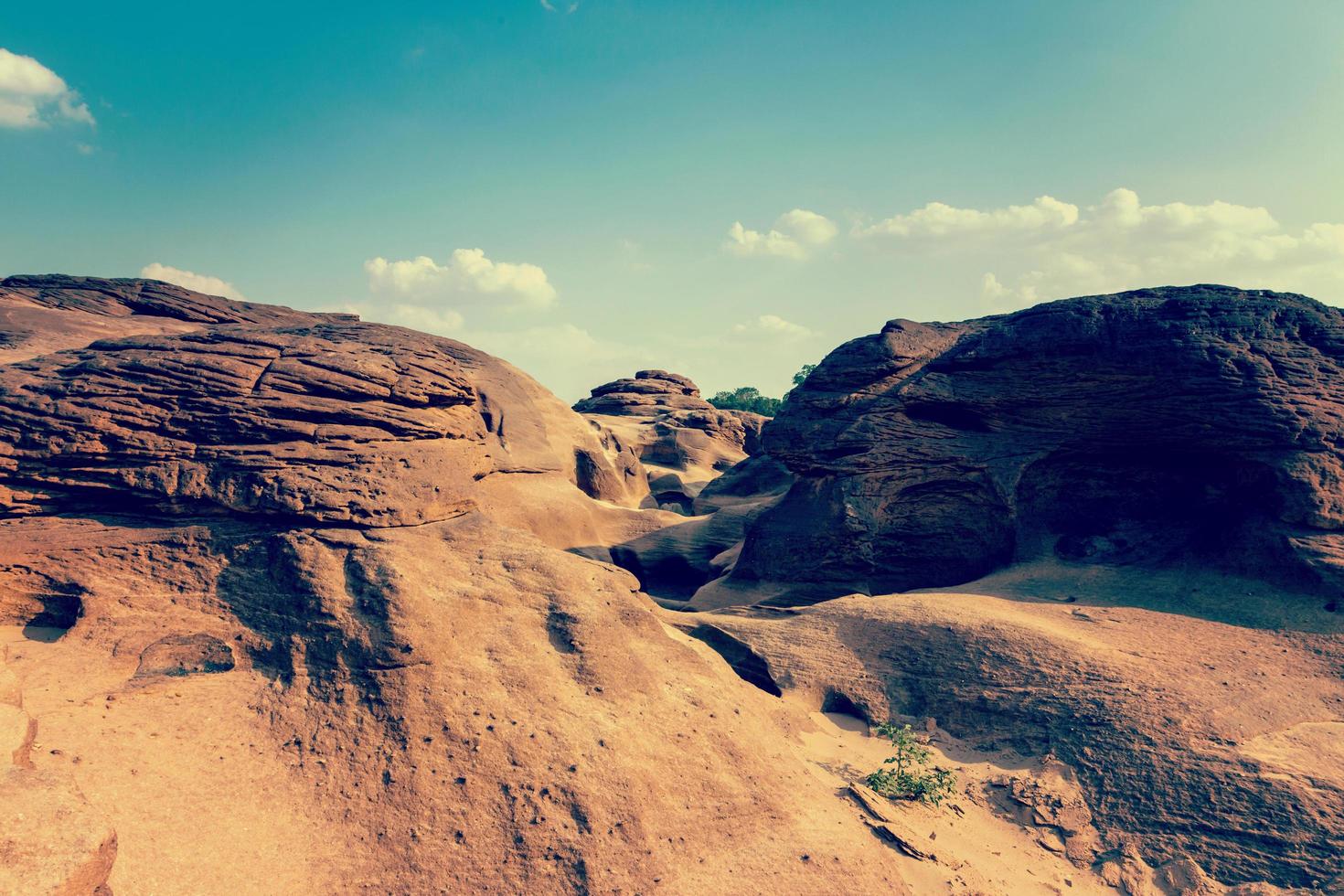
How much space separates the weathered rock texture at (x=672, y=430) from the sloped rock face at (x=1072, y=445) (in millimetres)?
11933

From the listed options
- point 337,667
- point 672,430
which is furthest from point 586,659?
point 672,430

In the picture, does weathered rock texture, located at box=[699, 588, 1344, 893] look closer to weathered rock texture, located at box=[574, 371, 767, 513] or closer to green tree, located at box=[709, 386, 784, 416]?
weathered rock texture, located at box=[574, 371, 767, 513]

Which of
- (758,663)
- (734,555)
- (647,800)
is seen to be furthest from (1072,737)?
(734,555)

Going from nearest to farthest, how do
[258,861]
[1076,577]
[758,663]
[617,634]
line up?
[258,861]
[617,634]
[758,663]
[1076,577]

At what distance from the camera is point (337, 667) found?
6539 millimetres

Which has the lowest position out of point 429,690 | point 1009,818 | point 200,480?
point 1009,818

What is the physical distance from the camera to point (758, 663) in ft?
31.2

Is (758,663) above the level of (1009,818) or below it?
above

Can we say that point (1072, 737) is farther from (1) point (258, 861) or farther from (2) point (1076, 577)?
(1) point (258, 861)

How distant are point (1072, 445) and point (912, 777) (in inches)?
293

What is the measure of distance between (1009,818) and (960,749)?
1.05m

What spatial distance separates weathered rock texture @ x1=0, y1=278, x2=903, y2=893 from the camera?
5441mm

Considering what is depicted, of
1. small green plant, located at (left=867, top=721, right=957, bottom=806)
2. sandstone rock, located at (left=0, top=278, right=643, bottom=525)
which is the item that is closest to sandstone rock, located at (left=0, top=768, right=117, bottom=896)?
sandstone rock, located at (left=0, top=278, right=643, bottom=525)

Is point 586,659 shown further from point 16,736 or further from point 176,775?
point 16,736
